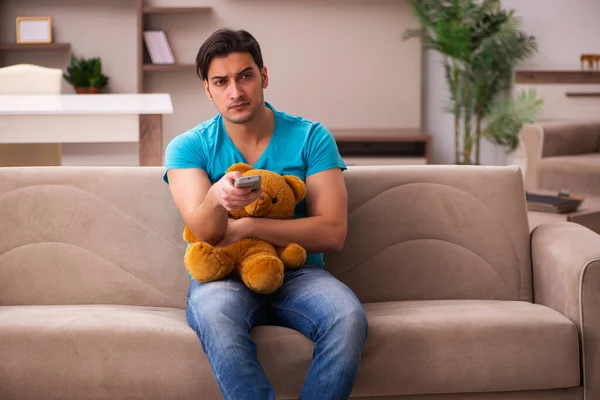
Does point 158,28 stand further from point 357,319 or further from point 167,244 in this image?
point 357,319

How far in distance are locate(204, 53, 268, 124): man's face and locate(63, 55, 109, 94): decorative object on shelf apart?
14.5 feet

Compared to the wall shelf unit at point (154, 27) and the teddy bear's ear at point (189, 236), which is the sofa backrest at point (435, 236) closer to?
the teddy bear's ear at point (189, 236)

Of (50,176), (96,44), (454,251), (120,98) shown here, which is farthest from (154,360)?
(96,44)

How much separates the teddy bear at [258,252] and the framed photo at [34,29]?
15.9 ft

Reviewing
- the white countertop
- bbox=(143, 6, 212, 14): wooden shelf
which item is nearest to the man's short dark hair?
the white countertop

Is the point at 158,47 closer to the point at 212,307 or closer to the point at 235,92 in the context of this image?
the point at 235,92

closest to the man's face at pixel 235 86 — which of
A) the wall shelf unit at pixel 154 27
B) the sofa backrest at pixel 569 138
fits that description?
the sofa backrest at pixel 569 138

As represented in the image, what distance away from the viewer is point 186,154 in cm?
217

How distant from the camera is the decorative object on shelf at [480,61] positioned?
613cm

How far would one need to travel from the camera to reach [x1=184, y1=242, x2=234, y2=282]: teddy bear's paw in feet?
6.62

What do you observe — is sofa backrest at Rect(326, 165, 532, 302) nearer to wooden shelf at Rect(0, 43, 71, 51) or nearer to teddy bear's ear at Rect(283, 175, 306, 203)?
teddy bear's ear at Rect(283, 175, 306, 203)

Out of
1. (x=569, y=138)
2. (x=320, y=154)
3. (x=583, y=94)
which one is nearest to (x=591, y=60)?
(x=583, y=94)

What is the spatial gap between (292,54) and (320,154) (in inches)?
185

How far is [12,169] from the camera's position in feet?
8.00
